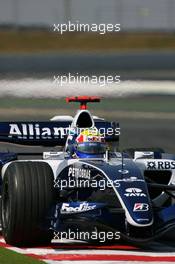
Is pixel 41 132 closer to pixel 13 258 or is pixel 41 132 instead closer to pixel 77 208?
pixel 77 208

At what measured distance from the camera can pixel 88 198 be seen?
11.6m

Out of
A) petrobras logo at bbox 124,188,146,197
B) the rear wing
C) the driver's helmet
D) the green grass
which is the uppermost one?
the rear wing

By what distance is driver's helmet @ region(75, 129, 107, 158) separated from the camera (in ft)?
40.0

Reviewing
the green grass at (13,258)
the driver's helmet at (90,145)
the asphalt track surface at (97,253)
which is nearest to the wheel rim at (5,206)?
the asphalt track surface at (97,253)

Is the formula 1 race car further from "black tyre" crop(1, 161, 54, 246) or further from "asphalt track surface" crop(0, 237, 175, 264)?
"asphalt track surface" crop(0, 237, 175, 264)

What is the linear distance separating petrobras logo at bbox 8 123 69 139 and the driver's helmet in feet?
5.87

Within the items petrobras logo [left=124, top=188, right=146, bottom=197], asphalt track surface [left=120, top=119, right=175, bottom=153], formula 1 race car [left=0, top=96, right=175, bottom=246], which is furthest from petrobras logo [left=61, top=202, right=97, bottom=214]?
asphalt track surface [left=120, top=119, right=175, bottom=153]

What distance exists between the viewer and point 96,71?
37.3 meters

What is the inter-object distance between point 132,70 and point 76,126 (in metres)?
22.6

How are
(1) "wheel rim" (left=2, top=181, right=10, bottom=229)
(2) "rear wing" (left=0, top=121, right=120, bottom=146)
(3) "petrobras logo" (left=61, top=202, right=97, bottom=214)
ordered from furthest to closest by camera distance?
1. (2) "rear wing" (left=0, top=121, right=120, bottom=146)
2. (1) "wheel rim" (left=2, top=181, right=10, bottom=229)
3. (3) "petrobras logo" (left=61, top=202, right=97, bottom=214)

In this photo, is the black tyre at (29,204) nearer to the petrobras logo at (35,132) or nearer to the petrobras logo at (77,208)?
the petrobras logo at (77,208)

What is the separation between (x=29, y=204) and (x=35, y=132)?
3.42 meters

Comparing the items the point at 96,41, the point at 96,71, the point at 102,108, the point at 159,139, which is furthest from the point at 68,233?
the point at 96,71

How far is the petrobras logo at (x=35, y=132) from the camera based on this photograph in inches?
562
